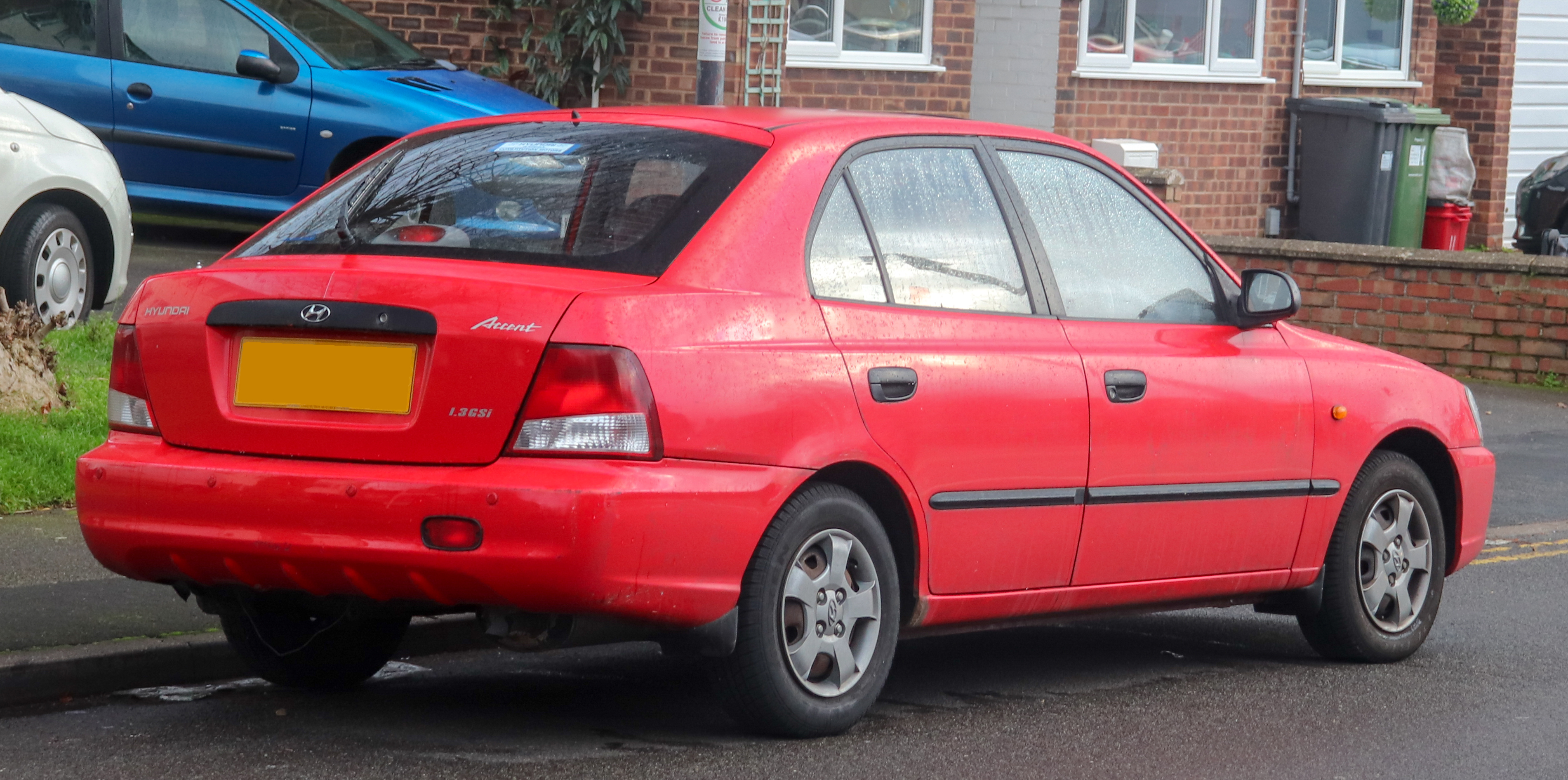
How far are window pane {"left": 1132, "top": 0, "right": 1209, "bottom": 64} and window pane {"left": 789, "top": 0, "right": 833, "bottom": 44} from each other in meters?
3.55

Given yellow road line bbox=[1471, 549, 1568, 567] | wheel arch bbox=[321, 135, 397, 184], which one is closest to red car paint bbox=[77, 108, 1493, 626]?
yellow road line bbox=[1471, 549, 1568, 567]

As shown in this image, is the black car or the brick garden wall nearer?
the brick garden wall

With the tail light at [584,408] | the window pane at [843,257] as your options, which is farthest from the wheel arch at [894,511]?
the tail light at [584,408]

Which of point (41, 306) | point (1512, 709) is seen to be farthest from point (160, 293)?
point (41, 306)

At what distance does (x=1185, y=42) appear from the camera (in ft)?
64.8

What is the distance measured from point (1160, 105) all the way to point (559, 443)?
15761 mm

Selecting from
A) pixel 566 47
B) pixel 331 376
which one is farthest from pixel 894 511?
pixel 566 47

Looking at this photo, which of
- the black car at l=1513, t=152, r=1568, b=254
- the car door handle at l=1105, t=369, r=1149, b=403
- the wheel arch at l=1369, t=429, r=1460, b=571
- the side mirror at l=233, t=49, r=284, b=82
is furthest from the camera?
the black car at l=1513, t=152, r=1568, b=254

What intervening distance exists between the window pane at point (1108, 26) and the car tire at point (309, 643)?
14.6m

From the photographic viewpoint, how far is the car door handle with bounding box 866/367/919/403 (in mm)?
4902

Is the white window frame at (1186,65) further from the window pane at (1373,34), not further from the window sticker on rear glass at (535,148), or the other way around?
the window sticker on rear glass at (535,148)

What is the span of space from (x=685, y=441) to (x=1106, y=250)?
176cm

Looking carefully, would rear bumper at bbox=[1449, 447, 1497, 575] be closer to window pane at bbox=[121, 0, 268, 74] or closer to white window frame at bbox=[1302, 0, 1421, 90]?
window pane at bbox=[121, 0, 268, 74]

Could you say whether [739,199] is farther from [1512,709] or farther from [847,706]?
[1512,709]
